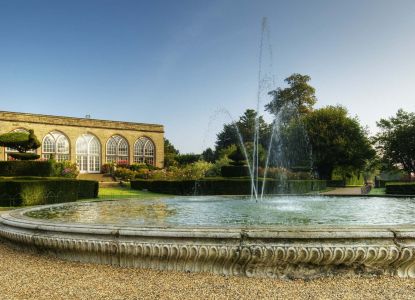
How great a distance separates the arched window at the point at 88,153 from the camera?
38281mm

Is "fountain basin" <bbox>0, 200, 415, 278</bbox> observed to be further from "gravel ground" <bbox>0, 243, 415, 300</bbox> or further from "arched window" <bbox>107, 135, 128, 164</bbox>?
"arched window" <bbox>107, 135, 128, 164</bbox>

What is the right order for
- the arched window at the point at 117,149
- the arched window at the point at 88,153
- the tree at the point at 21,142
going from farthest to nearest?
the arched window at the point at 117,149 < the arched window at the point at 88,153 < the tree at the point at 21,142

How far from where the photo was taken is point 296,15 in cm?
1264

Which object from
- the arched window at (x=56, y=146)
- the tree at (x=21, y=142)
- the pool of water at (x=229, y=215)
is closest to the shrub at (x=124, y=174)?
the arched window at (x=56, y=146)

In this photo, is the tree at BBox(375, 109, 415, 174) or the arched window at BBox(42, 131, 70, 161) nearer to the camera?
the tree at BBox(375, 109, 415, 174)

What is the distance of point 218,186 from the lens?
2052cm

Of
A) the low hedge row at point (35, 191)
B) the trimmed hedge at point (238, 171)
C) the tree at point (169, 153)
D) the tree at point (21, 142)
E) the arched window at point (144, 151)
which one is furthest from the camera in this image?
the tree at point (169, 153)

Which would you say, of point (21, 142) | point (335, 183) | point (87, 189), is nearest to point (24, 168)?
point (21, 142)

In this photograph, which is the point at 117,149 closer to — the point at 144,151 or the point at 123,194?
the point at 144,151

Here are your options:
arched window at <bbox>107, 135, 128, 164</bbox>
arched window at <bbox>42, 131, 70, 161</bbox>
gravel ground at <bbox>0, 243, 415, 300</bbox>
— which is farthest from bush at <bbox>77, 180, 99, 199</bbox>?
arched window at <bbox>107, 135, 128, 164</bbox>

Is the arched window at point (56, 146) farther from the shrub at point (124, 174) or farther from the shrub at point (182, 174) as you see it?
the shrub at point (182, 174)

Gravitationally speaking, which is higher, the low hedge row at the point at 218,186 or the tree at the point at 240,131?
the tree at the point at 240,131

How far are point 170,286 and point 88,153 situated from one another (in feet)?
122

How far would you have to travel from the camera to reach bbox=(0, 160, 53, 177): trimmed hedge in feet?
61.7
